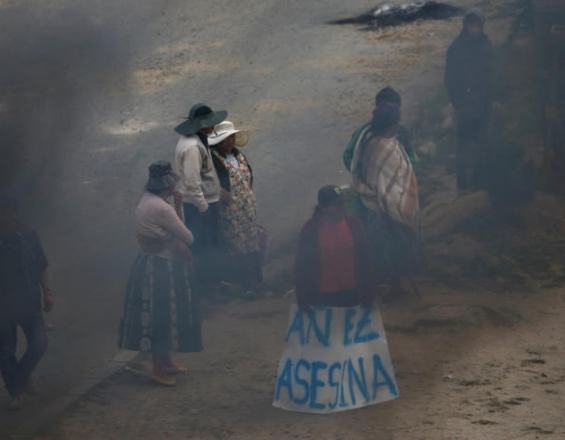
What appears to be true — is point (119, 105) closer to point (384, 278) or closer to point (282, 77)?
point (282, 77)

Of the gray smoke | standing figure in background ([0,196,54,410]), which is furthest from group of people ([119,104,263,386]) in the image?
the gray smoke

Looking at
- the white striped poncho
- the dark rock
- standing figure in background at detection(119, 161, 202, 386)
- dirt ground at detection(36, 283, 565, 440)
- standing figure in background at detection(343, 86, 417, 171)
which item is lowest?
dirt ground at detection(36, 283, 565, 440)

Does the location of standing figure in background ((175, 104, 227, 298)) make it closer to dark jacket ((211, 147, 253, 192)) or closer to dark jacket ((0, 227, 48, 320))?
dark jacket ((211, 147, 253, 192))

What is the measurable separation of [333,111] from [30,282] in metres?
7.76

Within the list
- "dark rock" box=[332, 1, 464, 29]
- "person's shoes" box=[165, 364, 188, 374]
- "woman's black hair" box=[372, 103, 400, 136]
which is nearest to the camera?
"person's shoes" box=[165, 364, 188, 374]

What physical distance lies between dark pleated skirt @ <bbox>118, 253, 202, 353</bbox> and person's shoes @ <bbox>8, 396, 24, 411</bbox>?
797 millimetres

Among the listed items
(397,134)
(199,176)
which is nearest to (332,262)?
(199,176)

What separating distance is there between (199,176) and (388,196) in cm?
155

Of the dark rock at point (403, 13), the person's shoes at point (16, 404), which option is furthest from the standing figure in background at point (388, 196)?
the dark rock at point (403, 13)

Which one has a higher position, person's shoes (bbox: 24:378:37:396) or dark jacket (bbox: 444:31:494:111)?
dark jacket (bbox: 444:31:494:111)

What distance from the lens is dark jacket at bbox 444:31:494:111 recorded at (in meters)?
12.4

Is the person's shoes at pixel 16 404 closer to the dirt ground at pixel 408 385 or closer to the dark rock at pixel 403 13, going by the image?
the dirt ground at pixel 408 385

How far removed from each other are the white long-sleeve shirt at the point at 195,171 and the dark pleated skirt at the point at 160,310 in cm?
120

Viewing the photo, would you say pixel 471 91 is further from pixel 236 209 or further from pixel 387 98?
pixel 236 209
